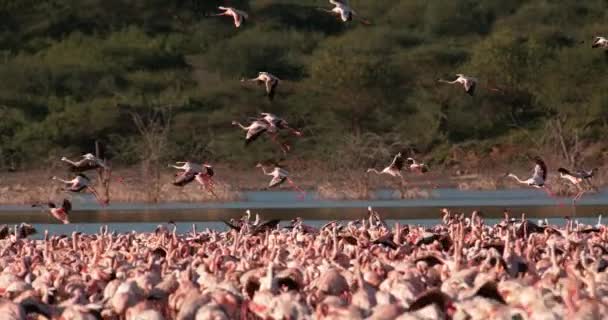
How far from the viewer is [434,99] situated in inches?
2258

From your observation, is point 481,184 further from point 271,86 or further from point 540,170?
point 271,86

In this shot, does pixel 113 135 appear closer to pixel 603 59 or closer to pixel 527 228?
pixel 603 59

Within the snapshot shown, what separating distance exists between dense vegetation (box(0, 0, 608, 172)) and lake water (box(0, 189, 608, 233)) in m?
8.02

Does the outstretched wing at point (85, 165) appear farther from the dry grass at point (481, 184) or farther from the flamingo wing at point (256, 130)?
the dry grass at point (481, 184)

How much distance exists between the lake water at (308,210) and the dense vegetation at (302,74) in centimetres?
802

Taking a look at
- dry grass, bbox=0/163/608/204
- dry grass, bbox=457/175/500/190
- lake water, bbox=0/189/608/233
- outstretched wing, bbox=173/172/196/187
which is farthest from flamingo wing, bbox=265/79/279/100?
dry grass, bbox=457/175/500/190

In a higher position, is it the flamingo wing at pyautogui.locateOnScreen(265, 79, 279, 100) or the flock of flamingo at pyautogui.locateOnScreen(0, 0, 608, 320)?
the flamingo wing at pyautogui.locateOnScreen(265, 79, 279, 100)

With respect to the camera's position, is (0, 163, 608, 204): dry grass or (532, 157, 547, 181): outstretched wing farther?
(0, 163, 608, 204): dry grass

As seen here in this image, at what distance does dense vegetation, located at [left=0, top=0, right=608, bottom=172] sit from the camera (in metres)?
54.2

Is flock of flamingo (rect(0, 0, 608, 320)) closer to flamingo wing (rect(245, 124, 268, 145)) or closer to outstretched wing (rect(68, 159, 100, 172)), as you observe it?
flamingo wing (rect(245, 124, 268, 145))

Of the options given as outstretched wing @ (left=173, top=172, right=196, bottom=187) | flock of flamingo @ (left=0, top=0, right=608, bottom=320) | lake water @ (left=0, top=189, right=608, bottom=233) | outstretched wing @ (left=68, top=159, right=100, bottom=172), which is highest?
outstretched wing @ (left=68, top=159, right=100, bottom=172)

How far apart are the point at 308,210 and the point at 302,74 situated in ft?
85.0

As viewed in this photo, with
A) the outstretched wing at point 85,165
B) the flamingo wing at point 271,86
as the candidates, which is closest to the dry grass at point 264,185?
the outstretched wing at point 85,165

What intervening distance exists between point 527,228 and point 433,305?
318 inches
